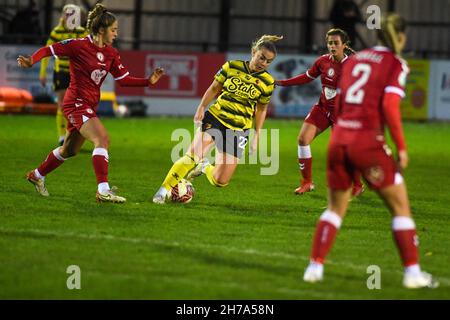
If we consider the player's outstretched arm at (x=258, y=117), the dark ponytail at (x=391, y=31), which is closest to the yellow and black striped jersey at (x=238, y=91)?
the player's outstretched arm at (x=258, y=117)

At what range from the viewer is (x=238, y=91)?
475 inches

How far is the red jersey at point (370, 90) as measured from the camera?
7750 mm

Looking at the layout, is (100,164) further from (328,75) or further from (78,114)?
(328,75)

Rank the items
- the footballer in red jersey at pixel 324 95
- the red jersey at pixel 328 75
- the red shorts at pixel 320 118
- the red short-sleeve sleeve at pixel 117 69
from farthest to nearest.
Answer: the red shorts at pixel 320 118 → the red jersey at pixel 328 75 → the footballer in red jersey at pixel 324 95 → the red short-sleeve sleeve at pixel 117 69

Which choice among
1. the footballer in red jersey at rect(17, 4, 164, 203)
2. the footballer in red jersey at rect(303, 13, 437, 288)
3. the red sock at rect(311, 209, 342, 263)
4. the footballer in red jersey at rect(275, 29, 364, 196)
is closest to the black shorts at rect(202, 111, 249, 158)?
the footballer in red jersey at rect(17, 4, 164, 203)

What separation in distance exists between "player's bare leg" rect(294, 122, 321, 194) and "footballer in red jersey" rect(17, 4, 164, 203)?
2.51 metres

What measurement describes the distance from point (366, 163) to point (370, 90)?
551 mm

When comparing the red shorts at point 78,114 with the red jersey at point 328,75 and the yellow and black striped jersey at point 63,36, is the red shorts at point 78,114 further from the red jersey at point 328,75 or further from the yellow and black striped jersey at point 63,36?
the yellow and black striped jersey at point 63,36

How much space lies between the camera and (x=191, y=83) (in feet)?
90.5

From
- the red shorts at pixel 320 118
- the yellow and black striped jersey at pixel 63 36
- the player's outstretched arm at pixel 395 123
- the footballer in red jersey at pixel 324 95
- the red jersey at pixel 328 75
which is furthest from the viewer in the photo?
the yellow and black striped jersey at pixel 63 36

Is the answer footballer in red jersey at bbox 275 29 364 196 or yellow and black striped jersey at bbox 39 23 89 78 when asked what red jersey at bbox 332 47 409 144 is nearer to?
footballer in red jersey at bbox 275 29 364 196
